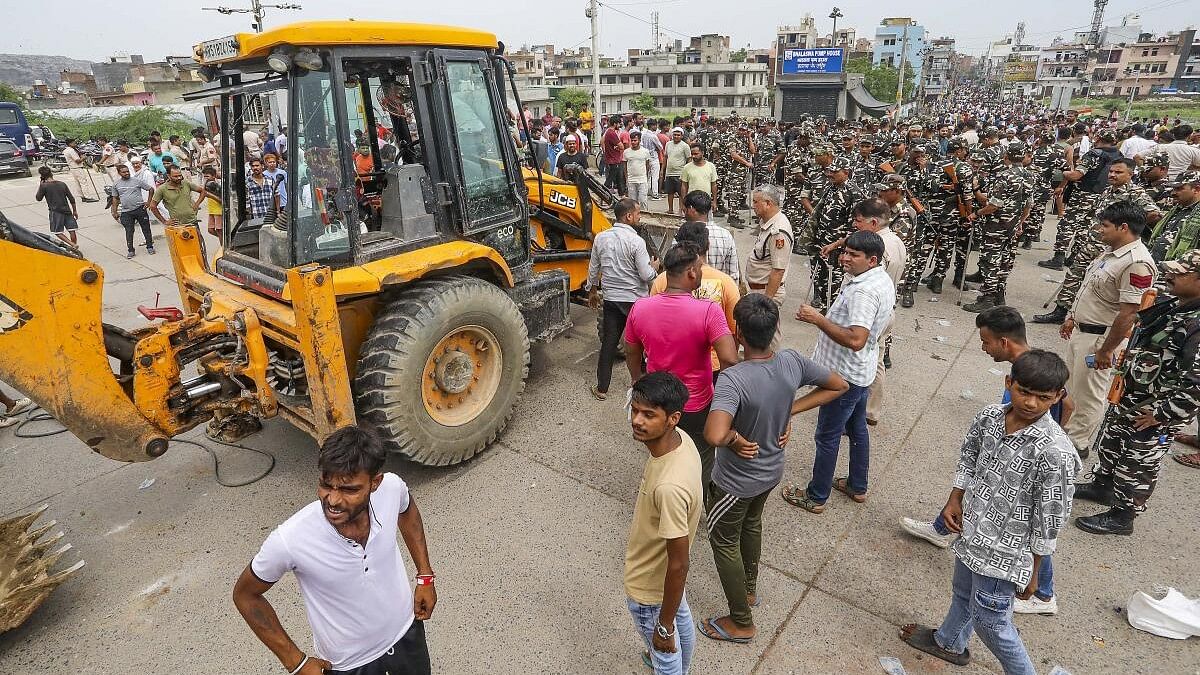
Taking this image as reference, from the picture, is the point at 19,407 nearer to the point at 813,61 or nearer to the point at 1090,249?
the point at 1090,249

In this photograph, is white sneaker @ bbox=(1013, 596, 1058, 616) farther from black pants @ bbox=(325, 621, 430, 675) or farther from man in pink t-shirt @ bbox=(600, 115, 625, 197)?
man in pink t-shirt @ bbox=(600, 115, 625, 197)

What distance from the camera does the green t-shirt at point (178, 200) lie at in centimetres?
900

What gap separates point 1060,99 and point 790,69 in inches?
680

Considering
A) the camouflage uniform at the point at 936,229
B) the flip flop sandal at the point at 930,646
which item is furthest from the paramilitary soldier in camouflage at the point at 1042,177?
the flip flop sandal at the point at 930,646

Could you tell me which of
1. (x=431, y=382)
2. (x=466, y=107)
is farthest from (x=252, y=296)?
(x=466, y=107)

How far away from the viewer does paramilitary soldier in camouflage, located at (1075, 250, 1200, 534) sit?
119 inches

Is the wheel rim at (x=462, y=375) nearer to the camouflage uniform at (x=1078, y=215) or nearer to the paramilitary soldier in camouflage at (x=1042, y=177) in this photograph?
the camouflage uniform at (x=1078, y=215)

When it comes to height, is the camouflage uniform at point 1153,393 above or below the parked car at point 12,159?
below

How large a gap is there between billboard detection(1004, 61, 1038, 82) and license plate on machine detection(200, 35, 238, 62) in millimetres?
110898

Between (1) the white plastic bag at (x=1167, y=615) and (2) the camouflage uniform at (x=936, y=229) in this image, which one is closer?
(1) the white plastic bag at (x=1167, y=615)

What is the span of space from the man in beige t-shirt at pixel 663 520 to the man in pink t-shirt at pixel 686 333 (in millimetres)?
996

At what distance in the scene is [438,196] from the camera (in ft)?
13.4

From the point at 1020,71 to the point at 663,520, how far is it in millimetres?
118326

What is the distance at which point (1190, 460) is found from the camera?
410cm
